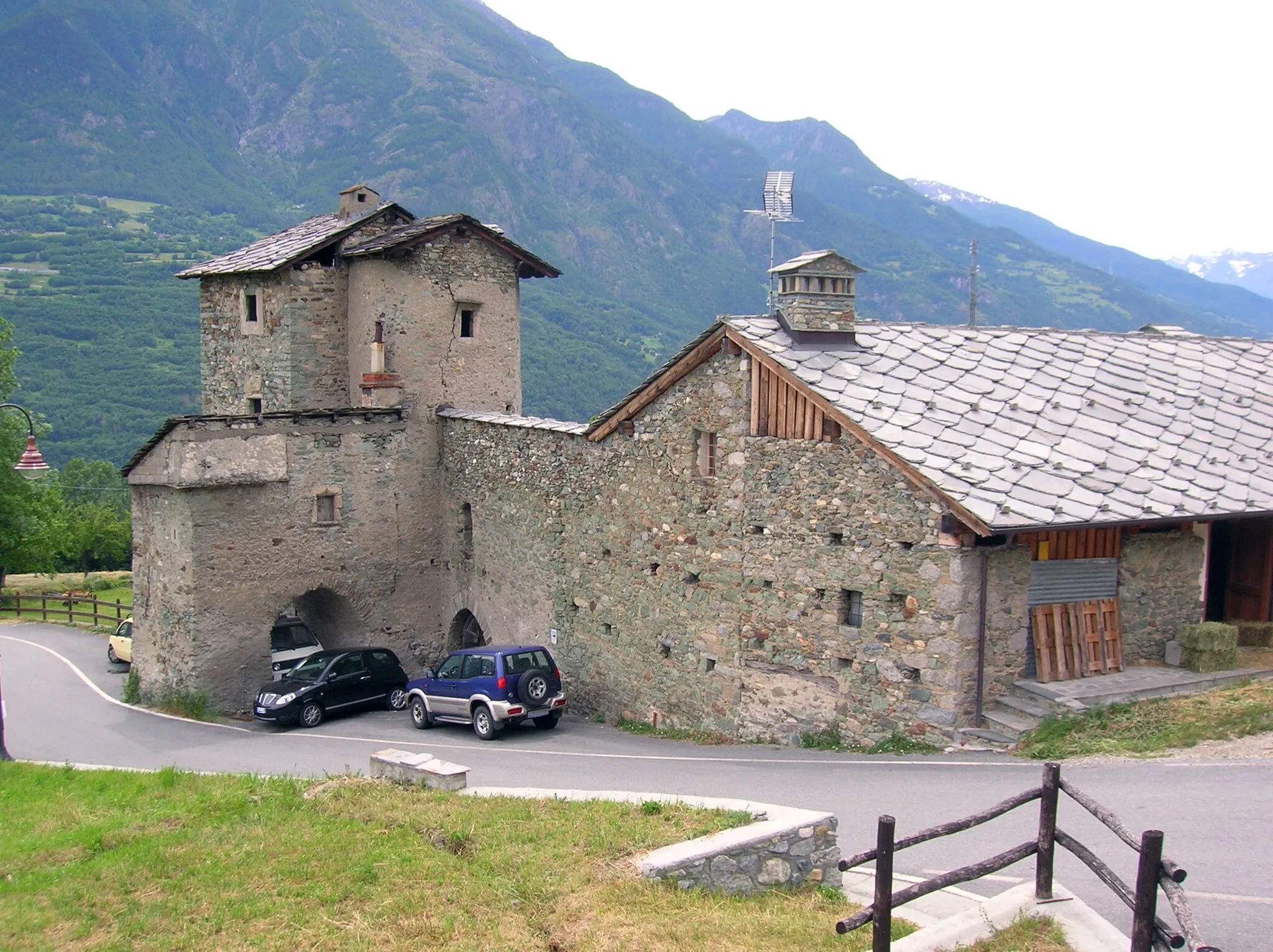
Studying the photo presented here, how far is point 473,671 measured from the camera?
18422mm

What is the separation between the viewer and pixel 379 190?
339 ft

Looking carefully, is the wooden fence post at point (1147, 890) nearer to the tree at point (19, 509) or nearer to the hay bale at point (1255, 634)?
the hay bale at point (1255, 634)

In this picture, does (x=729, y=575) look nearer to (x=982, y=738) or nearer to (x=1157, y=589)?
(x=982, y=738)

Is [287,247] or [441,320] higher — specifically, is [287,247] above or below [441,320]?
above

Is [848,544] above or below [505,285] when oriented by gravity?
below

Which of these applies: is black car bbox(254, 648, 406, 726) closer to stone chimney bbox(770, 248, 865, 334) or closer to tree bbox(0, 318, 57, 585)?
stone chimney bbox(770, 248, 865, 334)

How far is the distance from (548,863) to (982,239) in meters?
155

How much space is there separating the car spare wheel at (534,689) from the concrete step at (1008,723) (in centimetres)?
748

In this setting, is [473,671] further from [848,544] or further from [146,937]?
[146,937]

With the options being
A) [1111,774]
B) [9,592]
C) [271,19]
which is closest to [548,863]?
[1111,774]

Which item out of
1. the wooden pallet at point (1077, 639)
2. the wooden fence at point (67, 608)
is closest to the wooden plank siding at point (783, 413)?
the wooden pallet at point (1077, 639)

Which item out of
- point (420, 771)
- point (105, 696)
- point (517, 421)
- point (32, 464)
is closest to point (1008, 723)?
point (420, 771)

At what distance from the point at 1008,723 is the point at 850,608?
258 centimetres

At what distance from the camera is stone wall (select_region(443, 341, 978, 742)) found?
14.0 metres
